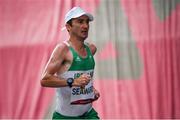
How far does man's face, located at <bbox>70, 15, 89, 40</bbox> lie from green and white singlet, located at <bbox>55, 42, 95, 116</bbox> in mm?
85

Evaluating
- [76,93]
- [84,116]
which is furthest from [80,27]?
[84,116]

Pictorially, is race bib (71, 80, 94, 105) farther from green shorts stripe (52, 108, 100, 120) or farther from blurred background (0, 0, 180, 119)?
blurred background (0, 0, 180, 119)

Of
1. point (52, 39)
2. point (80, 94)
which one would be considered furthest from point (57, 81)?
point (52, 39)

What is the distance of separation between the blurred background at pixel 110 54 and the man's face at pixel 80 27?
111 centimetres

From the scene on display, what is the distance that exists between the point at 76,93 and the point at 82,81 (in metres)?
0.19

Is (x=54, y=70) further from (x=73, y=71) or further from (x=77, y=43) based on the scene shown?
(x=77, y=43)

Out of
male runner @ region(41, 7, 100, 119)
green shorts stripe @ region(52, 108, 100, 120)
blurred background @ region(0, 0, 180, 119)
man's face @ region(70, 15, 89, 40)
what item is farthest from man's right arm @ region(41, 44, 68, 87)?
blurred background @ region(0, 0, 180, 119)

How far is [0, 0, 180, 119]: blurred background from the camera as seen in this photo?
3.11m

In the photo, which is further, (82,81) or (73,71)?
(73,71)

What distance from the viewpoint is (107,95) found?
123 inches

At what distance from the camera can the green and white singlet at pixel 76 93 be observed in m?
1.97

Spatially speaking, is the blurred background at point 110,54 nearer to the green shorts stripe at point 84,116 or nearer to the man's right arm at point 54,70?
the green shorts stripe at point 84,116

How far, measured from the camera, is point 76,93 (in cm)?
200

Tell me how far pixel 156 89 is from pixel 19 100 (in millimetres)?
1188
